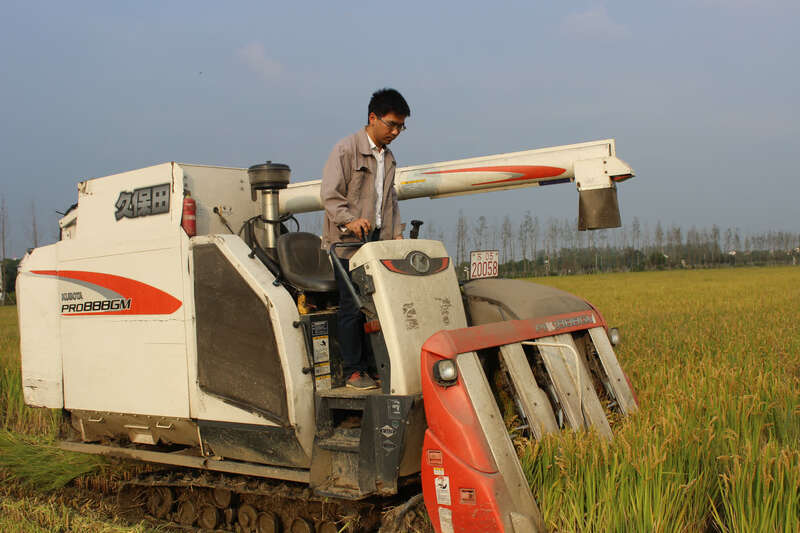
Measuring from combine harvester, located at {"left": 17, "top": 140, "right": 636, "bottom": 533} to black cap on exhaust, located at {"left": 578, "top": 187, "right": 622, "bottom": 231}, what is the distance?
0.02m

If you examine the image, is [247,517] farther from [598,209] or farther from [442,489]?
[598,209]

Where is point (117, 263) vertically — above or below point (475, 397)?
above

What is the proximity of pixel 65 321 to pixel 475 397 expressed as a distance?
12.7 ft

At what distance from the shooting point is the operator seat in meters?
4.52

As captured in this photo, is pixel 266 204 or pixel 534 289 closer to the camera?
pixel 534 289

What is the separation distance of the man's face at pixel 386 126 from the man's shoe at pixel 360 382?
156cm

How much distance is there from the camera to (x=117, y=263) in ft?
17.3

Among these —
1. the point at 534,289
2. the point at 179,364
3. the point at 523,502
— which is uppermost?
the point at 534,289

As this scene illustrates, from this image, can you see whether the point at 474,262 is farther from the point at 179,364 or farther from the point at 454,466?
the point at 179,364

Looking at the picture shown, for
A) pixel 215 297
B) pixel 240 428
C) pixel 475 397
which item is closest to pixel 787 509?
pixel 475 397

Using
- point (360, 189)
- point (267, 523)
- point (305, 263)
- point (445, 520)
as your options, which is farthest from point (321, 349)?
point (445, 520)

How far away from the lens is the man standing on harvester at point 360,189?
421 cm

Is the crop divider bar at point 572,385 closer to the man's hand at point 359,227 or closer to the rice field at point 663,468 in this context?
the rice field at point 663,468

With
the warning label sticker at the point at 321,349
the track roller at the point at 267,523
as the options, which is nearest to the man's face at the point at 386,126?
the warning label sticker at the point at 321,349
